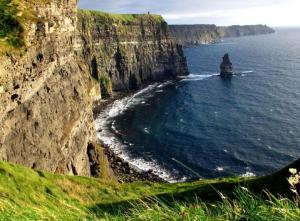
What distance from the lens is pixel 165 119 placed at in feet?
432

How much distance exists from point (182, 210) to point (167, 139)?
104 m

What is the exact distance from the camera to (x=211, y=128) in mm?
118188

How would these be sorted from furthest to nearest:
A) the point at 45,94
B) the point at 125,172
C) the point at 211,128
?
1. the point at 211,128
2. the point at 125,172
3. the point at 45,94

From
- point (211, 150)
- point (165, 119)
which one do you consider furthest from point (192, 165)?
point (165, 119)

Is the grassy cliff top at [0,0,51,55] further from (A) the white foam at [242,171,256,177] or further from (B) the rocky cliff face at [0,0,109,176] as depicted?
(A) the white foam at [242,171,256,177]

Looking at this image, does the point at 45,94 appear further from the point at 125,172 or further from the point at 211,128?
the point at 211,128

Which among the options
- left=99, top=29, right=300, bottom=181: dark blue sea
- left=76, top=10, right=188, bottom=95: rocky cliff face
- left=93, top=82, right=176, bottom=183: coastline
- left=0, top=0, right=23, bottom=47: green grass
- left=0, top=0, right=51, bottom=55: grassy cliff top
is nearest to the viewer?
left=0, top=0, right=51, bottom=55: grassy cliff top

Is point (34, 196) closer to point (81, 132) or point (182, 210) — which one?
point (182, 210)

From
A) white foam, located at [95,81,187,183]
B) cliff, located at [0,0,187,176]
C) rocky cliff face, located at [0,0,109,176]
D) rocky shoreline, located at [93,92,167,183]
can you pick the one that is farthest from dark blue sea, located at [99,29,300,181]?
rocky cliff face, located at [0,0,109,176]

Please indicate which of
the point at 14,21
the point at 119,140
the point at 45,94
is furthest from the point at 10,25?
the point at 119,140

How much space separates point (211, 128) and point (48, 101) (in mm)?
63823

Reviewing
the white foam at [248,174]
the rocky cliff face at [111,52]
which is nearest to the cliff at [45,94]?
the white foam at [248,174]

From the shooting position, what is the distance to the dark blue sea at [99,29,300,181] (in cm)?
9269

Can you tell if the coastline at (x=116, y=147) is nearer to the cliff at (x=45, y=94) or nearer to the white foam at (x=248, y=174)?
the cliff at (x=45, y=94)
